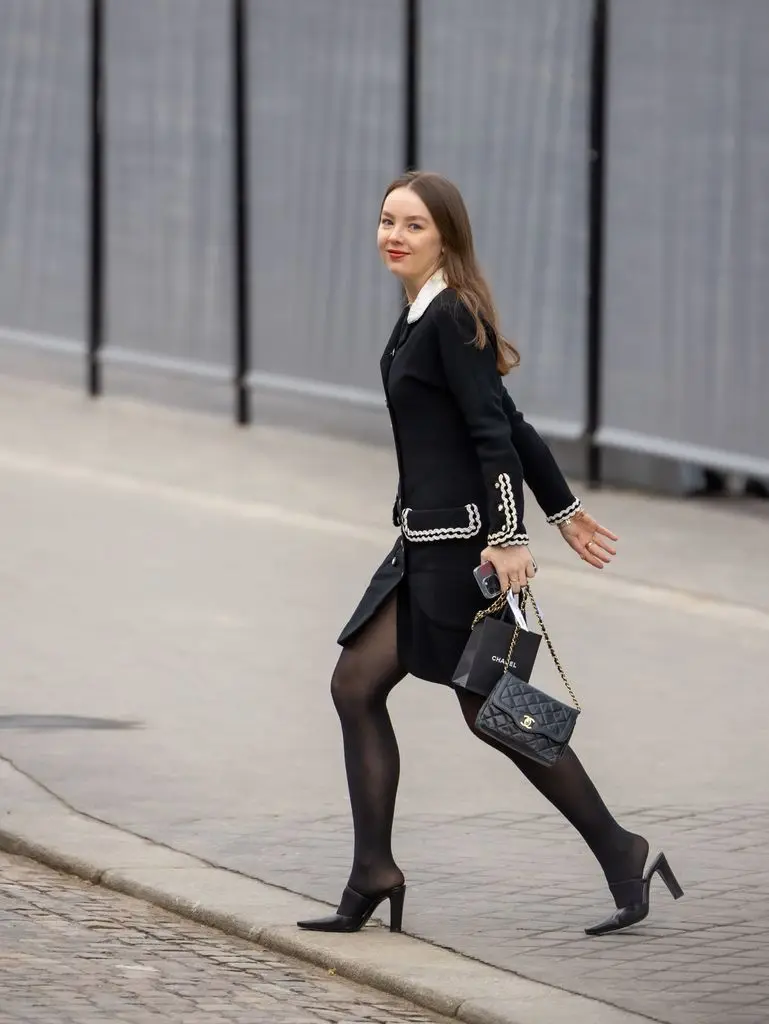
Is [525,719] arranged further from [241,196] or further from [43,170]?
[43,170]

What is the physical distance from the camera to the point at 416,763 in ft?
26.9

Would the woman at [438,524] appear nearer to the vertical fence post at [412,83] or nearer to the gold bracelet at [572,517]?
the gold bracelet at [572,517]

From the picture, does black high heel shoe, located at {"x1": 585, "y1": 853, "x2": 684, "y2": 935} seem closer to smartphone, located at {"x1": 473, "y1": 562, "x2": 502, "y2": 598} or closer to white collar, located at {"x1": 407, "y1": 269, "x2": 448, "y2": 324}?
smartphone, located at {"x1": 473, "y1": 562, "x2": 502, "y2": 598}

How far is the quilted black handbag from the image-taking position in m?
6.03

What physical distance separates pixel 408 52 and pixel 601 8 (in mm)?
1612

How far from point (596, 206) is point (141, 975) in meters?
8.21

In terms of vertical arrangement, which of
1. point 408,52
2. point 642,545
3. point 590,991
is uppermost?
point 408,52

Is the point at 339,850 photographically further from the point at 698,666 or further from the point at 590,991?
the point at 698,666

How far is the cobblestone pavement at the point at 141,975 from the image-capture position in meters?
5.69

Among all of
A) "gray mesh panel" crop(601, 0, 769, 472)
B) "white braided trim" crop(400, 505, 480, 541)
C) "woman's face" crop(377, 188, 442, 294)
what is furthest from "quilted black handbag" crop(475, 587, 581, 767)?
"gray mesh panel" crop(601, 0, 769, 472)

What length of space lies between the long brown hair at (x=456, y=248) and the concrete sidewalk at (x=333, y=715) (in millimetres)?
1388

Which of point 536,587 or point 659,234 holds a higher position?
point 659,234

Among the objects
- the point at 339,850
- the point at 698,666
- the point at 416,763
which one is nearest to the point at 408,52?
the point at 698,666

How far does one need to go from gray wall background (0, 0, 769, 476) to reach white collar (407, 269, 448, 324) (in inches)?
266
